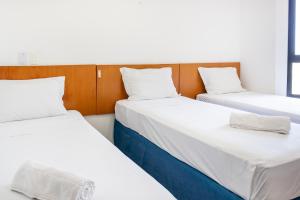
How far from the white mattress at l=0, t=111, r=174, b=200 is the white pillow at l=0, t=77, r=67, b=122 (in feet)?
0.26

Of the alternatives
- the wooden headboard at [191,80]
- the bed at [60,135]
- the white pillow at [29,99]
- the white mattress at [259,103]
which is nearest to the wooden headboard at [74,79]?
the bed at [60,135]

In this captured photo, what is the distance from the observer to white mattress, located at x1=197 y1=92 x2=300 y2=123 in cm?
251

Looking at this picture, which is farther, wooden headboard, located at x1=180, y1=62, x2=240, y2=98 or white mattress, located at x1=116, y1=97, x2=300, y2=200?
wooden headboard, located at x1=180, y1=62, x2=240, y2=98

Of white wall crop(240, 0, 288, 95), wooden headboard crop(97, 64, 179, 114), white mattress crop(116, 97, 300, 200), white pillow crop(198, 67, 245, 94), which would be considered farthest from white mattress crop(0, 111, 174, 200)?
white wall crop(240, 0, 288, 95)

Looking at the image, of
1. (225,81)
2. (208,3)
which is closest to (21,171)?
(225,81)

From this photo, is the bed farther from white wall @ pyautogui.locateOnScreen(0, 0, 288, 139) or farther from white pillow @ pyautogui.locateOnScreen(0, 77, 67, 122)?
white wall @ pyautogui.locateOnScreen(0, 0, 288, 139)

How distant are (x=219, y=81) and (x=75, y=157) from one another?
2.42m

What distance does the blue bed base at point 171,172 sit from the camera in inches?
66.1

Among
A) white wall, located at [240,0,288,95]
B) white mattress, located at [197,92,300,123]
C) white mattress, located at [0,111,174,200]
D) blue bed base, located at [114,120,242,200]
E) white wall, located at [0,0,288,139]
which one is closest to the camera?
white mattress, located at [0,111,174,200]

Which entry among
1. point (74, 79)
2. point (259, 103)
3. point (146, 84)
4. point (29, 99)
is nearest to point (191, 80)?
point (146, 84)

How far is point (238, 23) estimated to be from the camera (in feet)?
12.8

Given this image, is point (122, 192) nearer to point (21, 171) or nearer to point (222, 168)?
point (21, 171)

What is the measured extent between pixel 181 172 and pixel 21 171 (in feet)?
3.51

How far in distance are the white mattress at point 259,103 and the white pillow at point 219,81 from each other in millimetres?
99
